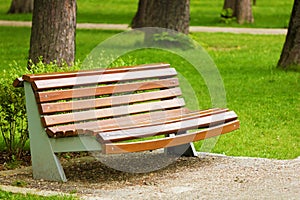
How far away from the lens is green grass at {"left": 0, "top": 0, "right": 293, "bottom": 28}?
28078 millimetres

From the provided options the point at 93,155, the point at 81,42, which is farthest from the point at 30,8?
the point at 93,155

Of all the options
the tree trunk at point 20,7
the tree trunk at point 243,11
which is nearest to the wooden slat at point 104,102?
the tree trunk at point 243,11

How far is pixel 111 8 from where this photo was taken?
34.6m

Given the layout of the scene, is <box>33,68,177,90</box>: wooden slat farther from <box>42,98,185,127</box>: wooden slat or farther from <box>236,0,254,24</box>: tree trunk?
<box>236,0,254,24</box>: tree trunk

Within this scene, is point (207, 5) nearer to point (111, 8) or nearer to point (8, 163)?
point (111, 8)

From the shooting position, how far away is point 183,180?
23.2 feet

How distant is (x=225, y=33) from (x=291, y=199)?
17.1m

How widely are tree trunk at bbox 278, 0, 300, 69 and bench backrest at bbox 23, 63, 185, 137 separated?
643 centimetres

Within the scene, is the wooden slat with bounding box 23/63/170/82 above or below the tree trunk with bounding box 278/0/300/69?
above

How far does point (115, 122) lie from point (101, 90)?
1.02ft

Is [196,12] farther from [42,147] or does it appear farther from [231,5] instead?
[42,147]

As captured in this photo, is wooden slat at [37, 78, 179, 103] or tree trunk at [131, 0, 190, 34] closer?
wooden slat at [37, 78, 179, 103]

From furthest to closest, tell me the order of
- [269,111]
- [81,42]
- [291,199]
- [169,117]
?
[81,42], [269,111], [169,117], [291,199]

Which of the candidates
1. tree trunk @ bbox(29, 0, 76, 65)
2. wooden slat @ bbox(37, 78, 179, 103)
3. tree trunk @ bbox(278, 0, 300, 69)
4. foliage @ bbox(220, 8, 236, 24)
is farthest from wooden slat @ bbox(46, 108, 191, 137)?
foliage @ bbox(220, 8, 236, 24)
